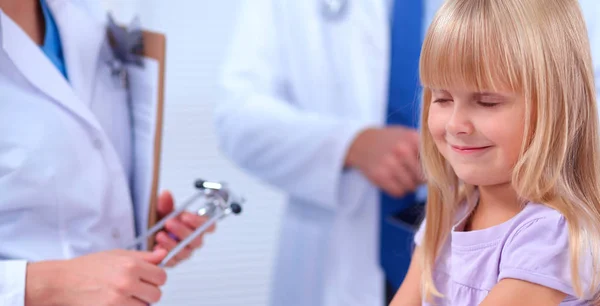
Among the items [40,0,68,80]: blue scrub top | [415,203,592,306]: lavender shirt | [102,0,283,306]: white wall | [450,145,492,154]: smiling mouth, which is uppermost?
[40,0,68,80]: blue scrub top

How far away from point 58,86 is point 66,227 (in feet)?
0.51

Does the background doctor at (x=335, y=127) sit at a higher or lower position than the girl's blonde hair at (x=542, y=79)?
lower

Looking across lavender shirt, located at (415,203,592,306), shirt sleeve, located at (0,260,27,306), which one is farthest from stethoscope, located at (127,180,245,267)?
lavender shirt, located at (415,203,592,306)

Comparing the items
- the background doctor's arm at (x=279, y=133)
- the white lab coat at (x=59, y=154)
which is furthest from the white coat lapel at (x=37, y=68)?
the background doctor's arm at (x=279, y=133)

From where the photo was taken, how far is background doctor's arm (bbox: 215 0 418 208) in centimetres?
111

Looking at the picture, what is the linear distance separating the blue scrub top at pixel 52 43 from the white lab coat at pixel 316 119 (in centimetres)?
35

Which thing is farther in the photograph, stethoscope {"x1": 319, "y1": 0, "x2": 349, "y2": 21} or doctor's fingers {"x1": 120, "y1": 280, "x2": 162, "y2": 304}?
stethoscope {"x1": 319, "y1": 0, "x2": 349, "y2": 21}

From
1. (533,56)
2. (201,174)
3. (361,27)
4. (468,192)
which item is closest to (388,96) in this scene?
(361,27)

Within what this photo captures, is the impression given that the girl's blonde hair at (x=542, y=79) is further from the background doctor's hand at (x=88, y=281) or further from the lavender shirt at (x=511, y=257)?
the background doctor's hand at (x=88, y=281)

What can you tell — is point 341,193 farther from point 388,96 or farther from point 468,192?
point 468,192

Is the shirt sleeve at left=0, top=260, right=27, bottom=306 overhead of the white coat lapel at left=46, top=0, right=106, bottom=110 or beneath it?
beneath

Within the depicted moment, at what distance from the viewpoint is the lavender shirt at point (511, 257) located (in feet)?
1.81

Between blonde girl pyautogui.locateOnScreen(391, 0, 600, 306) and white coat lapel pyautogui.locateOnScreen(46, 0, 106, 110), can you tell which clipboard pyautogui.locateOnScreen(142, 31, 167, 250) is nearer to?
white coat lapel pyautogui.locateOnScreen(46, 0, 106, 110)

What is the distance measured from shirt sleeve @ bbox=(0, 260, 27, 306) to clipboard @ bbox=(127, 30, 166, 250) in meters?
0.22
